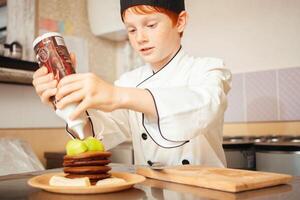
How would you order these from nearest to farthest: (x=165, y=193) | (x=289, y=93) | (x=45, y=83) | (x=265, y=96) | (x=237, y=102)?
(x=165, y=193)
(x=45, y=83)
(x=289, y=93)
(x=265, y=96)
(x=237, y=102)

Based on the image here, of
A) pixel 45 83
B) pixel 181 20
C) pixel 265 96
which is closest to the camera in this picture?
pixel 45 83

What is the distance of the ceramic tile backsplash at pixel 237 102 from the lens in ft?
8.09

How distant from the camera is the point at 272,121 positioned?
2.31 m

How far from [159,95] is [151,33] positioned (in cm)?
30

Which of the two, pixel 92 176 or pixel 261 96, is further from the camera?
pixel 261 96

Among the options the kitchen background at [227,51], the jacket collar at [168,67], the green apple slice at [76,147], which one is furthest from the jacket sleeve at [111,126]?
the kitchen background at [227,51]

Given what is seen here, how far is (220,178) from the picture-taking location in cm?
67

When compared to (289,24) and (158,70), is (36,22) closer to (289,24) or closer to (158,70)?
(158,70)

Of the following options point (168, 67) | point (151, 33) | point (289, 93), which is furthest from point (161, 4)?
point (289, 93)

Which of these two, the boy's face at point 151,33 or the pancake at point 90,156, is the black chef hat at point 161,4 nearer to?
the boy's face at point 151,33

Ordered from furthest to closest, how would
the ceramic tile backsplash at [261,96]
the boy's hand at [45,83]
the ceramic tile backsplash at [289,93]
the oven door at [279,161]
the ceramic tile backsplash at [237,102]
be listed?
the ceramic tile backsplash at [237,102], the ceramic tile backsplash at [261,96], the ceramic tile backsplash at [289,93], the oven door at [279,161], the boy's hand at [45,83]

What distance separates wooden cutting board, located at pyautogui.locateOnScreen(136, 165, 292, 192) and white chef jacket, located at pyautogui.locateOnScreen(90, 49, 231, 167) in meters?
0.07

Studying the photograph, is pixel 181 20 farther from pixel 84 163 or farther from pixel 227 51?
pixel 227 51

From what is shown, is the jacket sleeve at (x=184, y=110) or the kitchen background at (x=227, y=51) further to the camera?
the kitchen background at (x=227, y=51)
